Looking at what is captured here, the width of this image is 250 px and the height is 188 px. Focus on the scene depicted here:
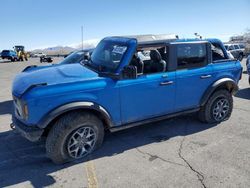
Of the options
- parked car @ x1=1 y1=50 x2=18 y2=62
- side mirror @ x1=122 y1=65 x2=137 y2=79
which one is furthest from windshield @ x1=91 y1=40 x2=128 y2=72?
parked car @ x1=1 y1=50 x2=18 y2=62

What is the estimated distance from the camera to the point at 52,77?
4.50 meters

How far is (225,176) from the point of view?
13.0ft

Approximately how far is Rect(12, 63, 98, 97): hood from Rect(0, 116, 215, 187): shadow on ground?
113 cm

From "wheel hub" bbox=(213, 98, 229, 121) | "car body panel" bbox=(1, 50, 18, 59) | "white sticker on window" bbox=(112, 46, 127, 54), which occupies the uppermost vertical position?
"white sticker on window" bbox=(112, 46, 127, 54)

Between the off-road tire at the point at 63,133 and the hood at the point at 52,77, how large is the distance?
22.4 inches

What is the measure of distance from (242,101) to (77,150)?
5686 millimetres

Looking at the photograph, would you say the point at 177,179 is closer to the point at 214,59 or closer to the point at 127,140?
the point at 127,140

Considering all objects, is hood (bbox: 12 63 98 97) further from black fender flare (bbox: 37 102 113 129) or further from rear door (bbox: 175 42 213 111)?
rear door (bbox: 175 42 213 111)

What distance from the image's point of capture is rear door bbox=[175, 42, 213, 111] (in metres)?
5.36

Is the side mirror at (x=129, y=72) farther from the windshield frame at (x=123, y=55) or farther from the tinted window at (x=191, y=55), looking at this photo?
the tinted window at (x=191, y=55)

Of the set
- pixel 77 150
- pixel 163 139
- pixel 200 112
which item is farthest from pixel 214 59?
pixel 77 150

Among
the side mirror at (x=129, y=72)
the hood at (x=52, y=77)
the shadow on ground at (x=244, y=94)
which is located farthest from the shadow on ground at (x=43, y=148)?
the shadow on ground at (x=244, y=94)

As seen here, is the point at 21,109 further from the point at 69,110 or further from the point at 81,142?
the point at 81,142

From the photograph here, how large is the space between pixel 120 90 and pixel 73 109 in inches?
34.2
